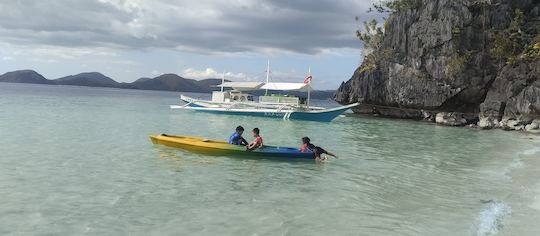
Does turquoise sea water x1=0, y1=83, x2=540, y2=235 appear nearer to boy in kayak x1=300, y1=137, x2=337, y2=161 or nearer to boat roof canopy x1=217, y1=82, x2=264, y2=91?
boy in kayak x1=300, y1=137, x2=337, y2=161

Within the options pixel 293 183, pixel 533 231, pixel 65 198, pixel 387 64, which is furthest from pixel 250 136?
pixel 387 64

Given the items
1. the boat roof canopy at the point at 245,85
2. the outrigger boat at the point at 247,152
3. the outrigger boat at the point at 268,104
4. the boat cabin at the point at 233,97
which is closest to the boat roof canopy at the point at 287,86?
Result: the outrigger boat at the point at 268,104

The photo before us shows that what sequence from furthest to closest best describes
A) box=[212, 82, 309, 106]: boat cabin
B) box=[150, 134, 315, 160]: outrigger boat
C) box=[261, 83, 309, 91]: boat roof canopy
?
box=[261, 83, 309, 91]: boat roof canopy, box=[212, 82, 309, 106]: boat cabin, box=[150, 134, 315, 160]: outrigger boat

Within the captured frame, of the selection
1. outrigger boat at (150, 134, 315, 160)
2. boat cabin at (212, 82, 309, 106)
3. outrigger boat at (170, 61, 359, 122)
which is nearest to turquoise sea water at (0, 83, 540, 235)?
outrigger boat at (150, 134, 315, 160)

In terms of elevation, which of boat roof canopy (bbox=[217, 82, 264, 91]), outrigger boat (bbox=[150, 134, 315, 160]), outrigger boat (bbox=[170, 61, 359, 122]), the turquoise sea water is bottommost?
the turquoise sea water

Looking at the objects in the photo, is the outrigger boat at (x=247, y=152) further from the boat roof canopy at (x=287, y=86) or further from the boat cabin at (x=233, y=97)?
the boat cabin at (x=233, y=97)

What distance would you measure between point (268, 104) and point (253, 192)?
35625 millimetres

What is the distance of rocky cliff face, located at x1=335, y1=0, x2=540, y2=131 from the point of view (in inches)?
1868

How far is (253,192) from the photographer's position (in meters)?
13.3

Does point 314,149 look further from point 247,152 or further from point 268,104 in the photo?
point 268,104

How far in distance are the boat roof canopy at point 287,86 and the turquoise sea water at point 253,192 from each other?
25.5 m

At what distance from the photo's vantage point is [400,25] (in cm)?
5938

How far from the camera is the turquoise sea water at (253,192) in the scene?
1000 centimetres

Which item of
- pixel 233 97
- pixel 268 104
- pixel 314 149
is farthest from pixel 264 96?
pixel 314 149
